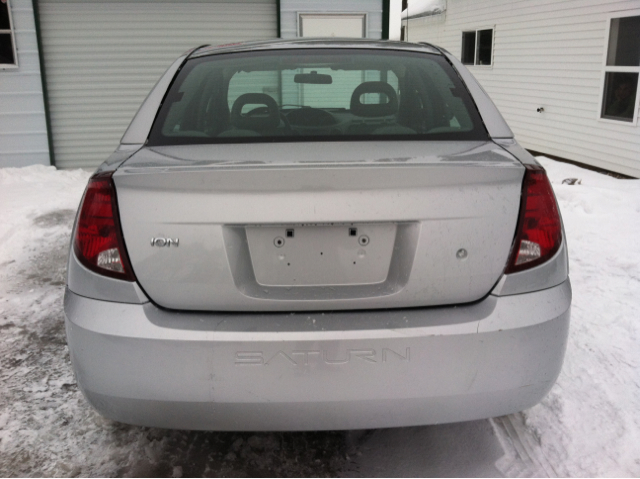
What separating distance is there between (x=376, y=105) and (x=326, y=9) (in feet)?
28.4

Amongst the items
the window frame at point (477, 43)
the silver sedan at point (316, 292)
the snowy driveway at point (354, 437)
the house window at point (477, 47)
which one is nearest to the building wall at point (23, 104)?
the snowy driveway at point (354, 437)

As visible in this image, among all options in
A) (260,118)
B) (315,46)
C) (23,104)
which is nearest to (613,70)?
(315,46)

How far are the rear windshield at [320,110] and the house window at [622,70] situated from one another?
858 centimetres

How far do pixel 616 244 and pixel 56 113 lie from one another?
912 centimetres

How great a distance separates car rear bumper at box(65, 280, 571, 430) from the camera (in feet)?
6.35

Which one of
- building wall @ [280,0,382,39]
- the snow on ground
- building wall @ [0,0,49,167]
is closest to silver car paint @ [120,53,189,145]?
the snow on ground

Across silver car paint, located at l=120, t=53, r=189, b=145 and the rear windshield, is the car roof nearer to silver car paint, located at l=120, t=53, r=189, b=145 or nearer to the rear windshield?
the rear windshield

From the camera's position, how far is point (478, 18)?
1614 cm

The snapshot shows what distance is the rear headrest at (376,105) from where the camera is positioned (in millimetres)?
2844

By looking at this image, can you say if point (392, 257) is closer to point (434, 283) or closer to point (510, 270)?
point (434, 283)

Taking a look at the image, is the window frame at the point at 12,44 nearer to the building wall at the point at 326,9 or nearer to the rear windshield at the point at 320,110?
the building wall at the point at 326,9

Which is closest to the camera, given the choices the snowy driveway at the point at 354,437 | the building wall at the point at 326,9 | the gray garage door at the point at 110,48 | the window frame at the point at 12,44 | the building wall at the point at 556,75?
the snowy driveway at the point at 354,437

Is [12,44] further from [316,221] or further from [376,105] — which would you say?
[316,221]

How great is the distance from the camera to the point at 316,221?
1902 mm
